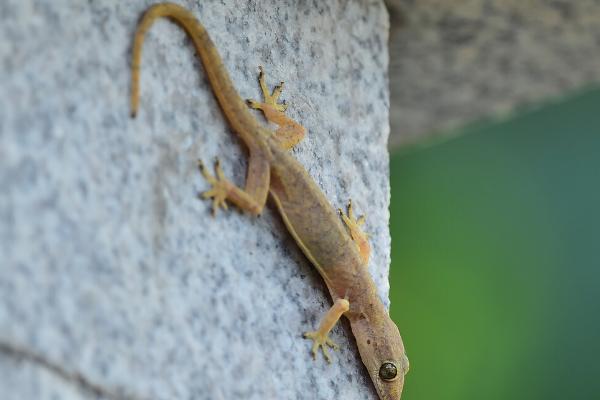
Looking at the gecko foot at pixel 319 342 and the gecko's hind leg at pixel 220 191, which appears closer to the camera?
the gecko's hind leg at pixel 220 191

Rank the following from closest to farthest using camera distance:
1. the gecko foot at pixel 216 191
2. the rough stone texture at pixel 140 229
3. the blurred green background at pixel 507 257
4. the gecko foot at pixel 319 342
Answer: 1. the rough stone texture at pixel 140 229
2. the gecko foot at pixel 216 191
3. the gecko foot at pixel 319 342
4. the blurred green background at pixel 507 257

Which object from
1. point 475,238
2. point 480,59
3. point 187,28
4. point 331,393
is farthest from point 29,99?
point 475,238

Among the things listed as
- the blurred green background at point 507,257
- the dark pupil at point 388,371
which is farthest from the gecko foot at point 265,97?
the blurred green background at point 507,257

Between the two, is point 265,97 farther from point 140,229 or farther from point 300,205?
point 140,229

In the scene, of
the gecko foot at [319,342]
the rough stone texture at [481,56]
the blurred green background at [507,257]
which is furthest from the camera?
the blurred green background at [507,257]

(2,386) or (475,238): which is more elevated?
(2,386)

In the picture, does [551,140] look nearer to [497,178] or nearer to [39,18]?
[497,178]

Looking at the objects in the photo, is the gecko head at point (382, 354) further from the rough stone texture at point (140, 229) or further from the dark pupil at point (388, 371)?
the rough stone texture at point (140, 229)
